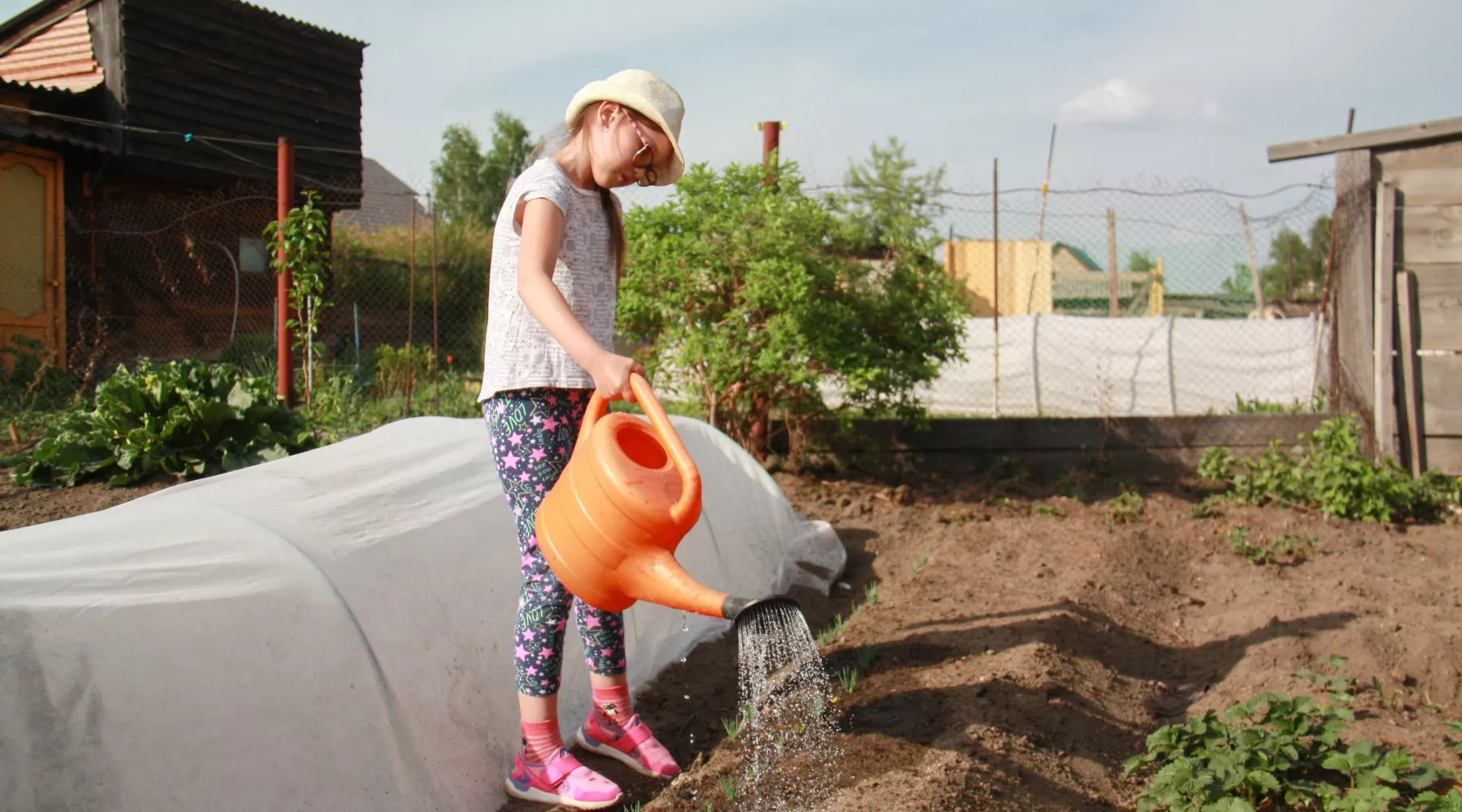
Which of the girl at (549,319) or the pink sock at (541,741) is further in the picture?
the pink sock at (541,741)

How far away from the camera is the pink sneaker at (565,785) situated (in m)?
2.16

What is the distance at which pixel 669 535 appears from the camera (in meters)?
1.82

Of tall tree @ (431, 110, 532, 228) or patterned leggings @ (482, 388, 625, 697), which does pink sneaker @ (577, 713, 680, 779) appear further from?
tall tree @ (431, 110, 532, 228)

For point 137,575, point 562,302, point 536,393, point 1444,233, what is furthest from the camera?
point 1444,233

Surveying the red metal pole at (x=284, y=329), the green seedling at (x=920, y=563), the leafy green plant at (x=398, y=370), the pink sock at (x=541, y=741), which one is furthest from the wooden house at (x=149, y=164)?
the pink sock at (x=541, y=741)

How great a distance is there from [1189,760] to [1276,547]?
8.32 feet

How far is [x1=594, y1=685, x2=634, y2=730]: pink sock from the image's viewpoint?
7.79ft

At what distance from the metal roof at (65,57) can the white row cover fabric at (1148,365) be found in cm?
859

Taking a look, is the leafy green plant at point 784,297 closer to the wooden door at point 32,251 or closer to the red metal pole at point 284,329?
the red metal pole at point 284,329

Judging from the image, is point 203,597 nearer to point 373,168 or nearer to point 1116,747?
point 1116,747

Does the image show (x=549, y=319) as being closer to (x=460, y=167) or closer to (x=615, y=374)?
(x=615, y=374)

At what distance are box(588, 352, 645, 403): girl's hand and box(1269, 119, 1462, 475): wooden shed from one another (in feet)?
16.2

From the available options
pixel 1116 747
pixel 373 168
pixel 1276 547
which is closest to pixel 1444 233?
pixel 1276 547

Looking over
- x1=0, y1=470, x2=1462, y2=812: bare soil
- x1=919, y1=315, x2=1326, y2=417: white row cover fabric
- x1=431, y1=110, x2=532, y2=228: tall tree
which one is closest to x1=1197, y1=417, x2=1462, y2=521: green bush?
x1=0, y1=470, x2=1462, y2=812: bare soil
